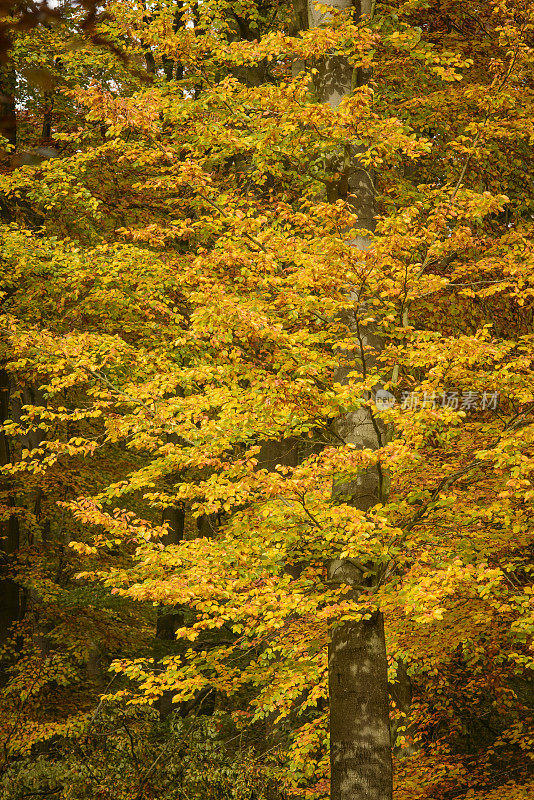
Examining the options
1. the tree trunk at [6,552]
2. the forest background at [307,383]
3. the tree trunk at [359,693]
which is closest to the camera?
the forest background at [307,383]

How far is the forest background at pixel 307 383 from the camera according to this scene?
6758 mm

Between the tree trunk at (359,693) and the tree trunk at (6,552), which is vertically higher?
the tree trunk at (359,693)

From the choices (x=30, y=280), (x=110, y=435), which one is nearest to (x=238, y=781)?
(x=110, y=435)

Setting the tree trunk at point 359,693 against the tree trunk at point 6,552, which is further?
the tree trunk at point 6,552

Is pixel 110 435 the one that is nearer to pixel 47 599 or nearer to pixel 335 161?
pixel 335 161

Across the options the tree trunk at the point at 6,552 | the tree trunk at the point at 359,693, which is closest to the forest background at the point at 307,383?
the tree trunk at the point at 359,693

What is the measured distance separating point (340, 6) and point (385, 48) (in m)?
3.01

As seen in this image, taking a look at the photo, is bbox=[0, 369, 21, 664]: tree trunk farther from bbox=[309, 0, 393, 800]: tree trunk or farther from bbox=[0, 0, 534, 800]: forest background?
bbox=[309, 0, 393, 800]: tree trunk

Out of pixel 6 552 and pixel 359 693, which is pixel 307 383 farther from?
pixel 6 552

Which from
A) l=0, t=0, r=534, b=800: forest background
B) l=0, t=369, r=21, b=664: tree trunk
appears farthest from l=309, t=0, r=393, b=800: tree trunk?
l=0, t=369, r=21, b=664: tree trunk

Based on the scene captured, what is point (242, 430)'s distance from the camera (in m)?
7.32

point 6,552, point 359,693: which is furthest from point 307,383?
point 6,552

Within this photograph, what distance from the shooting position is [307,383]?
21.6 ft

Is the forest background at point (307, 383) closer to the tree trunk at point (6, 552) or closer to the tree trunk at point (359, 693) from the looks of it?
the tree trunk at point (359, 693)
